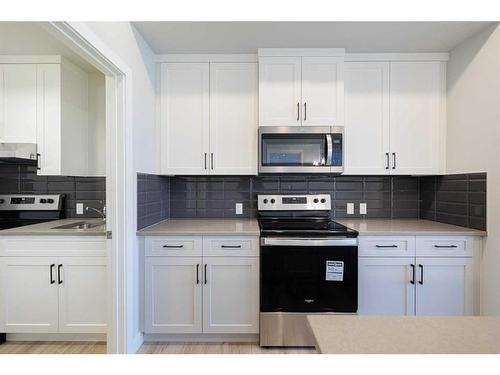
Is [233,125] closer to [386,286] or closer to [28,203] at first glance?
[386,286]

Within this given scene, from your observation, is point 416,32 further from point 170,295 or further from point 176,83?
point 170,295

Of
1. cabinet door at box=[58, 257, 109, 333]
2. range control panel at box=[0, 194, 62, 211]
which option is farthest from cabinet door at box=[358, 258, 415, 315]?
range control panel at box=[0, 194, 62, 211]

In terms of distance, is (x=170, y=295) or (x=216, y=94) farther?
(x=216, y=94)

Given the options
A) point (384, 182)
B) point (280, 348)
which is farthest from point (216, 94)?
point (280, 348)

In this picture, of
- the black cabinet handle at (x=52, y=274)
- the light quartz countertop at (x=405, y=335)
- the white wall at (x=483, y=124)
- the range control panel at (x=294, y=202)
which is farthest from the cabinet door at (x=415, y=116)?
the black cabinet handle at (x=52, y=274)

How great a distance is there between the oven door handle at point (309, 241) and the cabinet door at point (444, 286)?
57cm

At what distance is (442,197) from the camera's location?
107 inches

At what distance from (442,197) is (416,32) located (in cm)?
140

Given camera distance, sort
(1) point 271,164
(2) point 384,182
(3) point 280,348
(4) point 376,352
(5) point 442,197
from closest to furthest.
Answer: (4) point 376,352 < (3) point 280,348 < (1) point 271,164 < (5) point 442,197 < (2) point 384,182

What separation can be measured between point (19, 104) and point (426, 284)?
3.51 metres

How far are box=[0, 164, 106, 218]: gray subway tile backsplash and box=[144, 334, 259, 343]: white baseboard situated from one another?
1270 millimetres

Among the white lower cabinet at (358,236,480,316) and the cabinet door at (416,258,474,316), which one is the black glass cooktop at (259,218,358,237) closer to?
the white lower cabinet at (358,236,480,316)

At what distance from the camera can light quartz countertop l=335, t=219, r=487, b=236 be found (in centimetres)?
227

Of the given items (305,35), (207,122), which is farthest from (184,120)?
(305,35)
